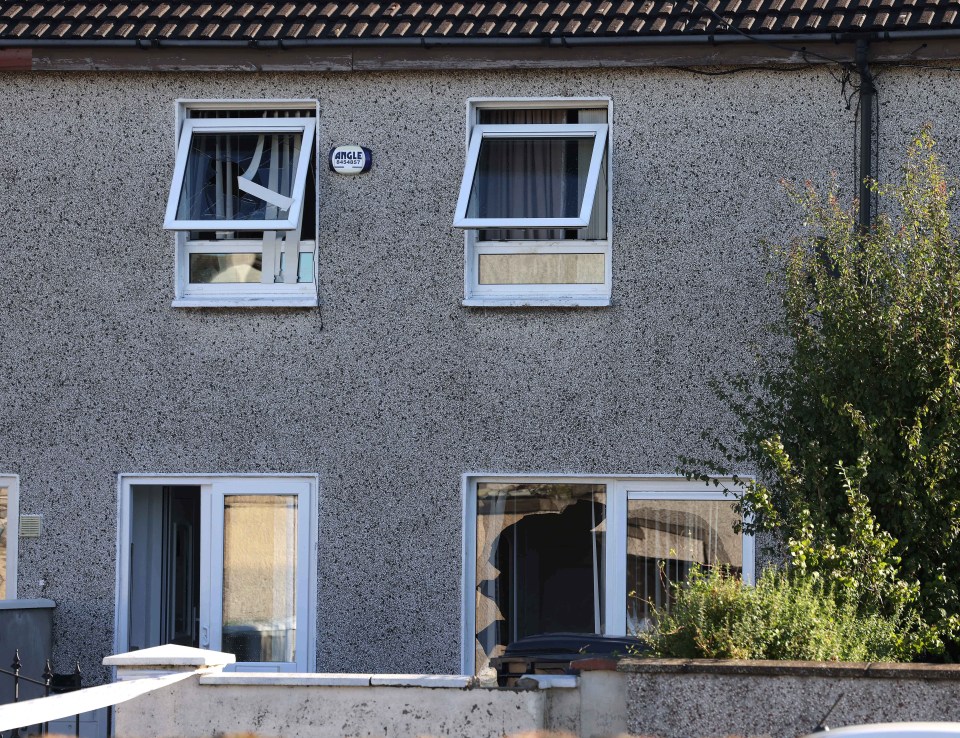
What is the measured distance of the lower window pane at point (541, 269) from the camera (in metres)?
10.0

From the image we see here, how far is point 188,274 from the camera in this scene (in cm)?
1036

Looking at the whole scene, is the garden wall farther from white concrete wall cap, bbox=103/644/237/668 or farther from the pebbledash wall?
the pebbledash wall

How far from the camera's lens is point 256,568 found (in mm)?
10172

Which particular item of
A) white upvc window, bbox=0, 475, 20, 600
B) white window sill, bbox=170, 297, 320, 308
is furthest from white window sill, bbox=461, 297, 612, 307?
white upvc window, bbox=0, 475, 20, 600

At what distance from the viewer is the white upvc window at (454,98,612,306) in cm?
1004

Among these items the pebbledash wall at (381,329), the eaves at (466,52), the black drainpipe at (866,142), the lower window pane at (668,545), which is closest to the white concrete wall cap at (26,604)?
the pebbledash wall at (381,329)

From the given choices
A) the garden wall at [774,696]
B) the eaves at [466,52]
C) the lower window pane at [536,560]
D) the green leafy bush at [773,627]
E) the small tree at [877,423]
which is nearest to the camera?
the garden wall at [774,696]

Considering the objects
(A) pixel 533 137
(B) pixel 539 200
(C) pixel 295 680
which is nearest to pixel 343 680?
(C) pixel 295 680

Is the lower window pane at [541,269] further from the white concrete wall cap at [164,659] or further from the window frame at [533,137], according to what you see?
the white concrete wall cap at [164,659]

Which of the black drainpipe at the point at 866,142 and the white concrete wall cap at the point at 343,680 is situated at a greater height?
the black drainpipe at the point at 866,142

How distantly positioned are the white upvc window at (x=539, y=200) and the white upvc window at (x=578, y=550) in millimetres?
1365

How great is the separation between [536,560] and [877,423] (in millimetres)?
3082

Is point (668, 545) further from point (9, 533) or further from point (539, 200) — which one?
point (9, 533)

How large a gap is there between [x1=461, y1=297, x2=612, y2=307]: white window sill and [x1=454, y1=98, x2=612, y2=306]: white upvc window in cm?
1
